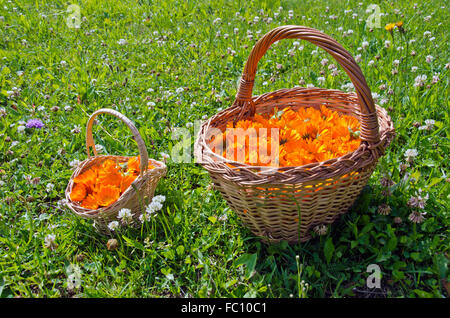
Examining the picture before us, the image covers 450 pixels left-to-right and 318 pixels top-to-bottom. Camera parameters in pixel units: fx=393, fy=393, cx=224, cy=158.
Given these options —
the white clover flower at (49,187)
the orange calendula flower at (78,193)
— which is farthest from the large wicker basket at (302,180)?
the white clover flower at (49,187)

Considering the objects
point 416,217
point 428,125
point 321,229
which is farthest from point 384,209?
point 428,125

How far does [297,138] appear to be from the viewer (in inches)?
77.1

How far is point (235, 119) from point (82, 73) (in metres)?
1.93

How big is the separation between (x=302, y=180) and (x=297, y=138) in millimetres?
467

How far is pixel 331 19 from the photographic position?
13.8ft

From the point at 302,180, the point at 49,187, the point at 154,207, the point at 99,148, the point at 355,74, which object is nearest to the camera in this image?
the point at 302,180

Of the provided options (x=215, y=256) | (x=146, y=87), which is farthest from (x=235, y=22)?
(x=215, y=256)

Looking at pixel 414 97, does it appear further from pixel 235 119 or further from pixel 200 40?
pixel 200 40

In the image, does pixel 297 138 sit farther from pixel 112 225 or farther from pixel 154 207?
pixel 112 225

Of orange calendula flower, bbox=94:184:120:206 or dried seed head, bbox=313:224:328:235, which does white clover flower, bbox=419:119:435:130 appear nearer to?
dried seed head, bbox=313:224:328:235

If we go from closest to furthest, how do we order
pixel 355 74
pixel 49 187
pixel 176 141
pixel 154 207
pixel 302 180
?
pixel 302 180, pixel 355 74, pixel 154 207, pixel 49 187, pixel 176 141

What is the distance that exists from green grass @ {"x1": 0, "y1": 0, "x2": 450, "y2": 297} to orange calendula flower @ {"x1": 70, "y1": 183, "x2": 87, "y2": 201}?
157 mm

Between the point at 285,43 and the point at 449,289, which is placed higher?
the point at 285,43

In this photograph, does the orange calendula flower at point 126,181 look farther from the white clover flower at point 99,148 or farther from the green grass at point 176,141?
the white clover flower at point 99,148
